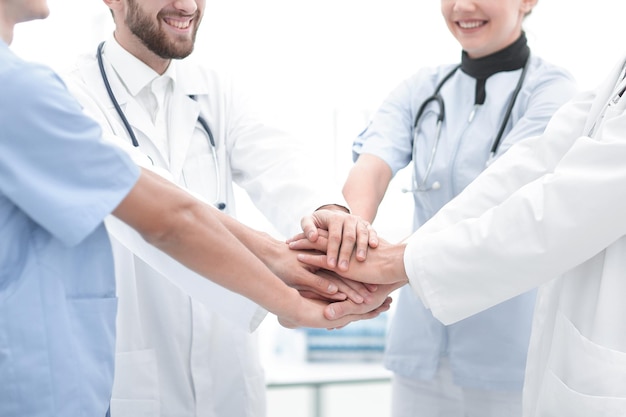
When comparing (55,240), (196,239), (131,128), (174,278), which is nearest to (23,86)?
(55,240)

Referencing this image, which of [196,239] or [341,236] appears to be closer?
[196,239]

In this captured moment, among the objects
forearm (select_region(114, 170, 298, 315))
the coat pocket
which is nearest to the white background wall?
the coat pocket

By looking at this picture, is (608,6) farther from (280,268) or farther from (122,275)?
(122,275)

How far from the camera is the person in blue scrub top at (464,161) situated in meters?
1.92

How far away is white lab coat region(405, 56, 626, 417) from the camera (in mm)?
1337

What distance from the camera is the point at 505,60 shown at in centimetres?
204

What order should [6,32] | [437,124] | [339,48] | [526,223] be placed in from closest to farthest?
[6,32] → [526,223] → [437,124] → [339,48]

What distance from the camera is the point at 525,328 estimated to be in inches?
76.3

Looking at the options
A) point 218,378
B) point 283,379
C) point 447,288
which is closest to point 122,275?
point 218,378

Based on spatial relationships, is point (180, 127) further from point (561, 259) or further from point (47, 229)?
point (561, 259)

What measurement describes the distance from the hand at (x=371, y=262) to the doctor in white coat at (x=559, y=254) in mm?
86

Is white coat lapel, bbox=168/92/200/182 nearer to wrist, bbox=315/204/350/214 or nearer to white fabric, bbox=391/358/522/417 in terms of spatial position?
wrist, bbox=315/204/350/214

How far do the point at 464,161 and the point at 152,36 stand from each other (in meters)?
0.81

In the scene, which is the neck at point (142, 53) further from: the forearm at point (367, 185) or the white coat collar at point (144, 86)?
the forearm at point (367, 185)
